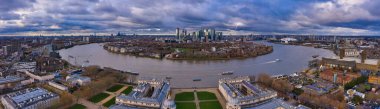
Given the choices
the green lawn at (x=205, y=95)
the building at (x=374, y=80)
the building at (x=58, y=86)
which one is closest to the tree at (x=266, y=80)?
the green lawn at (x=205, y=95)

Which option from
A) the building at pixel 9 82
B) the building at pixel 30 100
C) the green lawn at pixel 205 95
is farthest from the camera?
the building at pixel 9 82

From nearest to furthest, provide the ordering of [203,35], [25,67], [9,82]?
[9,82], [25,67], [203,35]

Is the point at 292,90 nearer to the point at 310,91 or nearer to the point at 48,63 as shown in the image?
the point at 310,91

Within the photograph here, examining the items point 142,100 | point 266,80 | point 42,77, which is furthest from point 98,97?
point 266,80

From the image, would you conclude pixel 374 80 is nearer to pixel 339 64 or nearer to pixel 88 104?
pixel 339 64

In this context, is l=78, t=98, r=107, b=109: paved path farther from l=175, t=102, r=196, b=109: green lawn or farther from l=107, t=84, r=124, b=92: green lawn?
l=175, t=102, r=196, b=109: green lawn

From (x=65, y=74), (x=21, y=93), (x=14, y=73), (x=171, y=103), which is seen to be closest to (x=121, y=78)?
(x=65, y=74)

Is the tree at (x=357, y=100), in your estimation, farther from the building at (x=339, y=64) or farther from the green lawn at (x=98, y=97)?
the green lawn at (x=98, y=97)
